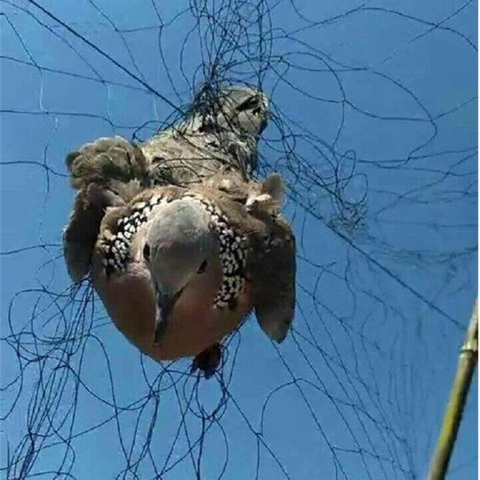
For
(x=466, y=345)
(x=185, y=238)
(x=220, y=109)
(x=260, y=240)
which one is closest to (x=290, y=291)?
(x=260, y=240)

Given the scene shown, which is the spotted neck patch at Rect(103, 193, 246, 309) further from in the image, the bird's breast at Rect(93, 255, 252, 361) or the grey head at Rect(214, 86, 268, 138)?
the grey head at Rect(214, 86, 268, 138)

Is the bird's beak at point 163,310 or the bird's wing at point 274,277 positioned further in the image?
the bird's wing at point 274,277

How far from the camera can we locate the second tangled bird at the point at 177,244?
40.8 inches

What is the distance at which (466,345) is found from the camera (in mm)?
295

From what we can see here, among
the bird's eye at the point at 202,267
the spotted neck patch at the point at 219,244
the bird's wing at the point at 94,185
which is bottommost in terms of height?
the bird's eye at the point at 202,267

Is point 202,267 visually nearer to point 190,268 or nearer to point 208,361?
point 190,268

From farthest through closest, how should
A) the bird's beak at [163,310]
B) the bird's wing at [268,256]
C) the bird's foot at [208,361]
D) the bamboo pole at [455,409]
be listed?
the bird's foot at [208,361]
the bird's wing at [268,256]
the bird's beak at [163,310]
the bamboo pole at [455,409]

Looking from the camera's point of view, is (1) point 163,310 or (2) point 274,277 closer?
(1) point 163,310

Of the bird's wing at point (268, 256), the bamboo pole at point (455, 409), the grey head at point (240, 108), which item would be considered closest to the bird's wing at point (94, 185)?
the bird's wing at point (268, 256)

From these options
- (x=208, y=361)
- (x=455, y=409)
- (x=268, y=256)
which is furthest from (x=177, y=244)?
(x=455, y=409)

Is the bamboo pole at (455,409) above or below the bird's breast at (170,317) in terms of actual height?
below

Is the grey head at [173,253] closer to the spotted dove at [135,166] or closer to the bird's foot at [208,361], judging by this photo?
the spotted dove at [135,166]

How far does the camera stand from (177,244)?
3.33 ft

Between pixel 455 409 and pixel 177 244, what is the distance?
0.76 meters
